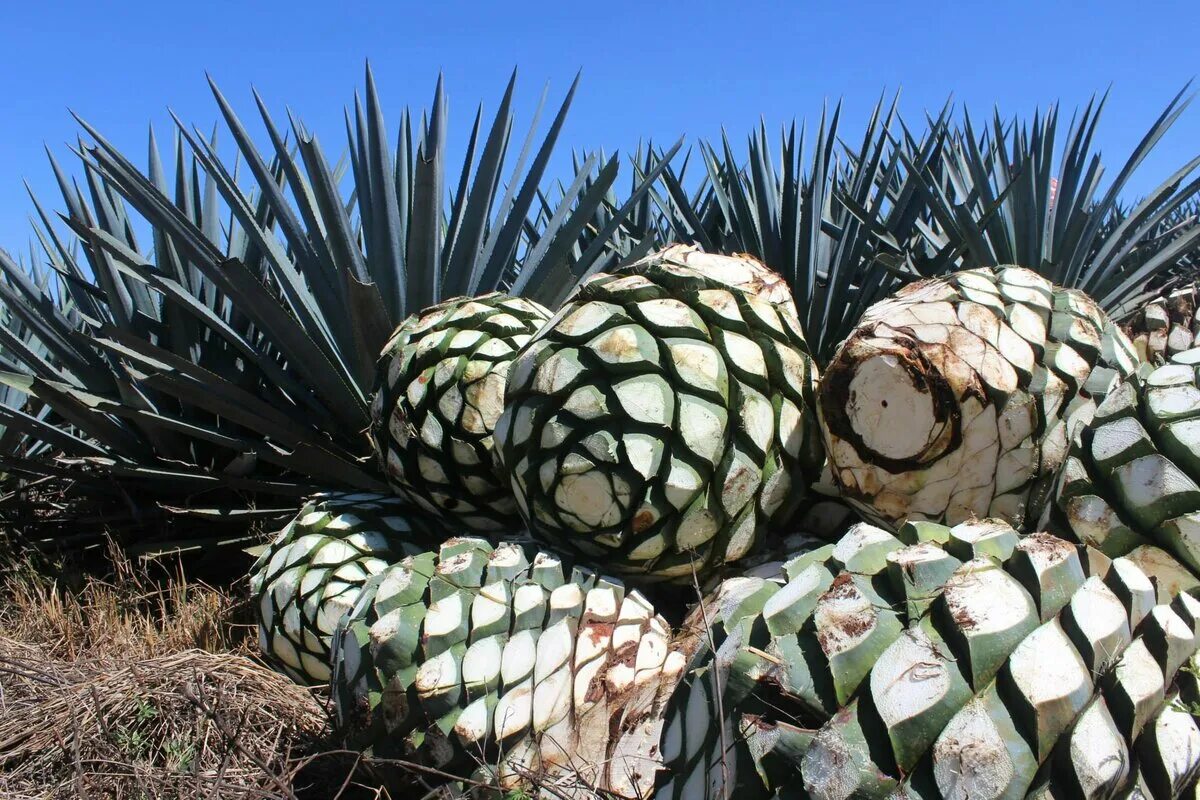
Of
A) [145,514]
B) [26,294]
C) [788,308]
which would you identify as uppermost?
[788,308]

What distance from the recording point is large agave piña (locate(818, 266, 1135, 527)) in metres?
1.43

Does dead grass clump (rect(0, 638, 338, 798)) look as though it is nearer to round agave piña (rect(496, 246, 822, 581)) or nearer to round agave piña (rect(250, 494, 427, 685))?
round agave piña (rect(250, 494, 427, 685))

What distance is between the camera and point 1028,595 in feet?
3.31

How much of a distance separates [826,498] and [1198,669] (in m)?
0.82

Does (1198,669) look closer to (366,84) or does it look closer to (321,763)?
(321,763)

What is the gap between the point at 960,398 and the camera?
56.0 inches

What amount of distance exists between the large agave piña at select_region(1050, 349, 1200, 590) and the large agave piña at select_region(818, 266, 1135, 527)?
11cm

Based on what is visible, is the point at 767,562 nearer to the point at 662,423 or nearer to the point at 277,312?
the point at 662,423

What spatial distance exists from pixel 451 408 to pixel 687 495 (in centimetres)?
58

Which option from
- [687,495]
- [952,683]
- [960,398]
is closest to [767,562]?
[687,495]

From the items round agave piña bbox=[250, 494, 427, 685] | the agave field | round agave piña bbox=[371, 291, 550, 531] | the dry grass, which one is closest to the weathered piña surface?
the agave field

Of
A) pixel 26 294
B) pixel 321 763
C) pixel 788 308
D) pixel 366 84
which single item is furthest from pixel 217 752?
pixel 26 294

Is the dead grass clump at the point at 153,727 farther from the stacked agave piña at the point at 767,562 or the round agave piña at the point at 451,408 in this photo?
the round agave piña at the point at 451,408

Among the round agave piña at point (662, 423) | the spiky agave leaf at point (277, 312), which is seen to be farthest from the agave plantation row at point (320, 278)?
the round agave piña at point (662, 423)
